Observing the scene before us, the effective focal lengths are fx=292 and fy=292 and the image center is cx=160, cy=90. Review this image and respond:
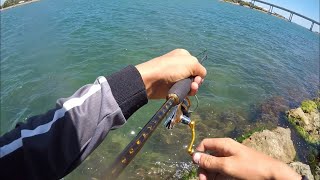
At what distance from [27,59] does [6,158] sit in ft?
60.1

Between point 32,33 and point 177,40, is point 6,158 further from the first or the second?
point 32,33

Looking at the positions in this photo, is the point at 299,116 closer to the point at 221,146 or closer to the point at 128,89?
the point at 221,146

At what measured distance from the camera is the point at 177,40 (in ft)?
75.0

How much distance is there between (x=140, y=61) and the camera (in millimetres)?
16500

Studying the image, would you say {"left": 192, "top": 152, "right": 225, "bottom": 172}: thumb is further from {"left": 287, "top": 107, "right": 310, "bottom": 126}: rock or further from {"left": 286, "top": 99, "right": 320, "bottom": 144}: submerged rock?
{"left": 287, "top": 107, "right": 310, "bottom": 126}: rock

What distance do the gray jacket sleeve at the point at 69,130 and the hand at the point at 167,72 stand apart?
0.25m

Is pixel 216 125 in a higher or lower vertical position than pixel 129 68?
lower

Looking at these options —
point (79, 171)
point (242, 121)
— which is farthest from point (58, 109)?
point (242, 121)

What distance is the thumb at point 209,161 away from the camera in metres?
2.22

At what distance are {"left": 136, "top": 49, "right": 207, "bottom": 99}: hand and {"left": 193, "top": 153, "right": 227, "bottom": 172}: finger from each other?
83 cm

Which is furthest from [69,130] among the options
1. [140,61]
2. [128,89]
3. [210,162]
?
[140,61]

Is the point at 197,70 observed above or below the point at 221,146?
above

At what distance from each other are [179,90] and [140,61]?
14.1m

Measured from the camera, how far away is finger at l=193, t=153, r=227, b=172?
7.27 ft
